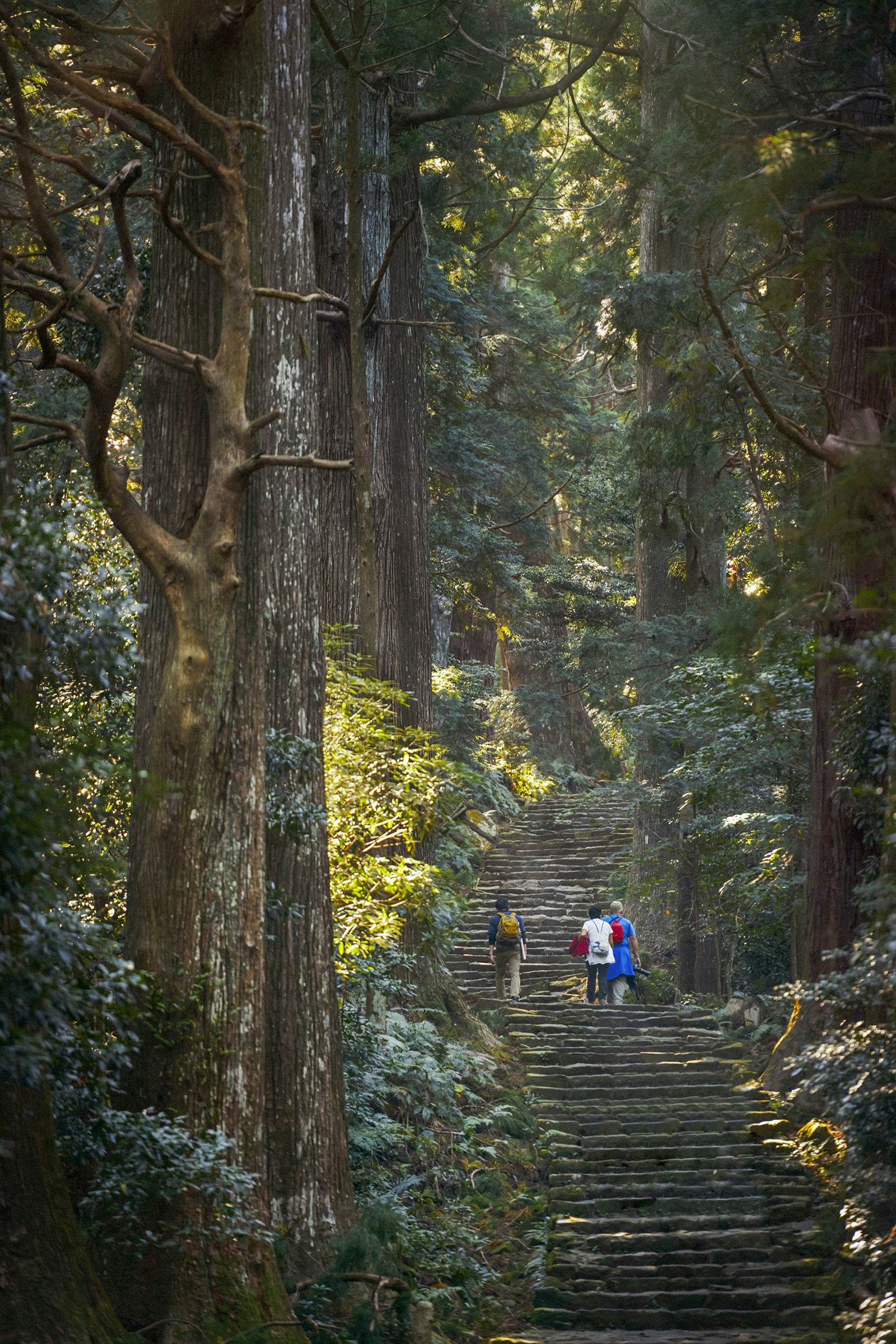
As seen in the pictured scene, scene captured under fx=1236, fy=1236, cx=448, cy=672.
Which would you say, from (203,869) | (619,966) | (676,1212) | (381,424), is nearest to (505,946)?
(619,966)

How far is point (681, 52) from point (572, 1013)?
1123 cm

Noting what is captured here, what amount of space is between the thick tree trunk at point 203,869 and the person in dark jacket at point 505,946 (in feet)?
34.1

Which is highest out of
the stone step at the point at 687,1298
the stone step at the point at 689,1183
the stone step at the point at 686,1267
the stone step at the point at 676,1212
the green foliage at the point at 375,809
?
the green foliage at the point at 375,809

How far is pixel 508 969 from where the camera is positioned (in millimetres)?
16484

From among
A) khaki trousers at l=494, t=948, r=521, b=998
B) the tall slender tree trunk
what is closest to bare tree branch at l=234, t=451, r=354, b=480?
the tall slender tree trunk

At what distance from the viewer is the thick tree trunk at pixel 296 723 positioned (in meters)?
7.23

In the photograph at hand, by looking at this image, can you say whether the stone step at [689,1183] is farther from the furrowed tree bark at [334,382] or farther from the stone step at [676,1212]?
the furrowed tree bark at [334,382]

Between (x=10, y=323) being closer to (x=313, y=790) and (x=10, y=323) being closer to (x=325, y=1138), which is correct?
(x=313, y=790)

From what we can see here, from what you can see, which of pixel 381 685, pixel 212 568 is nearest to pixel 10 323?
pixel 381 685

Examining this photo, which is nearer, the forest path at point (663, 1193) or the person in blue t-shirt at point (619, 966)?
the forest path at point (663, 1193)

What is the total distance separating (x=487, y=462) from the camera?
20.6m

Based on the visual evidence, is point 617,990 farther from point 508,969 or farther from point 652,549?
point 652,549

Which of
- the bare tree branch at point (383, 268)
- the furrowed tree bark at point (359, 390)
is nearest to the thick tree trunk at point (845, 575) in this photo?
the bare tree branch at point (383, 268)

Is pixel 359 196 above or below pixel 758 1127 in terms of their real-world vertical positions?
above
